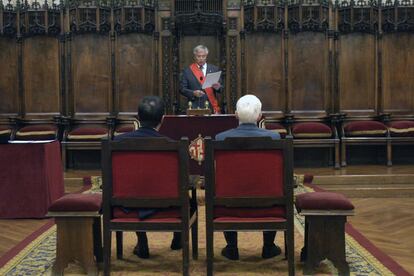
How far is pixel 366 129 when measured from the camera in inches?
341

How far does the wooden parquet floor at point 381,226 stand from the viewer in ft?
15.1

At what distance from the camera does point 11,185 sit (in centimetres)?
585

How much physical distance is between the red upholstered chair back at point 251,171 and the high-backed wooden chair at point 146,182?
240 millimetres

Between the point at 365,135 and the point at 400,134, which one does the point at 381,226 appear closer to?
the point at 365,135

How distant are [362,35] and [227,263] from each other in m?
6.45

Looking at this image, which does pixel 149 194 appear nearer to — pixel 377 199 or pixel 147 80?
pixel 377 199

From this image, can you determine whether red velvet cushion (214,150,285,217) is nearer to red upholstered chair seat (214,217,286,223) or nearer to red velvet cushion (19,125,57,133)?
red upholstered chair seat (214,217,286,223)

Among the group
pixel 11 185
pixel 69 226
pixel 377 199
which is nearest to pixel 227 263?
pixel 69 226

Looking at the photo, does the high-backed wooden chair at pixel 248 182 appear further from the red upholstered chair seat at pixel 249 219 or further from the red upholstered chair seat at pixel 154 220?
the red upholstered chair seat at pixel 154 220

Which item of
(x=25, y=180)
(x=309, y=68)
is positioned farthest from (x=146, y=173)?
(x=309, y=68)

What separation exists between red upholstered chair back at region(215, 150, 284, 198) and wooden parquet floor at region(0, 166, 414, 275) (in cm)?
119

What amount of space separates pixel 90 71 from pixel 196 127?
3576mm

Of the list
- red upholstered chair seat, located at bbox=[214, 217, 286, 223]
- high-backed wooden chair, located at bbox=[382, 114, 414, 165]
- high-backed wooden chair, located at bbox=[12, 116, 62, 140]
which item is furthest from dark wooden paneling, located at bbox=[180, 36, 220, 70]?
red upholstered chair seat, located at bbox=[214, 217, 286, 223]

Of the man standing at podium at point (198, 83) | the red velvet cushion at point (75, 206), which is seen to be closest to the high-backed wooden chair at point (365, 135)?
the man standing at podium at point (198, 83)
